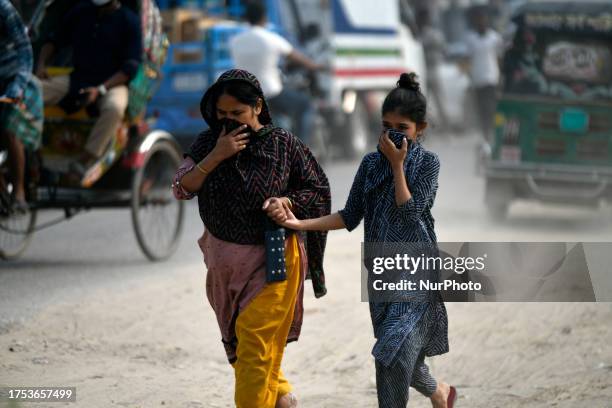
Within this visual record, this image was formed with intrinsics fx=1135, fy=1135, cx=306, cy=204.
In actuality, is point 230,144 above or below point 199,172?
above

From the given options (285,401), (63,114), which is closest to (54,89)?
(63,114)

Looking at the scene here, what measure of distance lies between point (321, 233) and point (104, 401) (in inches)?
50.5

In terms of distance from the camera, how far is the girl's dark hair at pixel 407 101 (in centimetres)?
408

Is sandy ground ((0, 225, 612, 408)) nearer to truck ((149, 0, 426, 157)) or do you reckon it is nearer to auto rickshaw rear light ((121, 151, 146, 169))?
auto rickshaw rear light ((121, 151, 146, 169))

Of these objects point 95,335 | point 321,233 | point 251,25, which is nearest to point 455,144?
point 251,25

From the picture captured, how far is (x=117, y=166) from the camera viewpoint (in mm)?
8344

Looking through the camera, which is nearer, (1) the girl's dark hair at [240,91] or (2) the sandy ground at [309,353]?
(1) the girl's dark hair at [240,91]

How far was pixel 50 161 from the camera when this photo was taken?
8.09 m

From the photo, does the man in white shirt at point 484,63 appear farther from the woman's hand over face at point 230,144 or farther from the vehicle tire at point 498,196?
the woman's hand over face at point 230,144

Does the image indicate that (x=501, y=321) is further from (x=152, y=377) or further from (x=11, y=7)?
(x=11, y=7)

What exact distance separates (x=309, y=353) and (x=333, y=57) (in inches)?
429

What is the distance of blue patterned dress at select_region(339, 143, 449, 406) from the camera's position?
4027mm

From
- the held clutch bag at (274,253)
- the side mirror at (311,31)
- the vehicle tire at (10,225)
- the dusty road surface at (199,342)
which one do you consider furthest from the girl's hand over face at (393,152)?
the side mirror at (311,31)

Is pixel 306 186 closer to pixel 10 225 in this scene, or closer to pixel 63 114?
pixel 63 114
